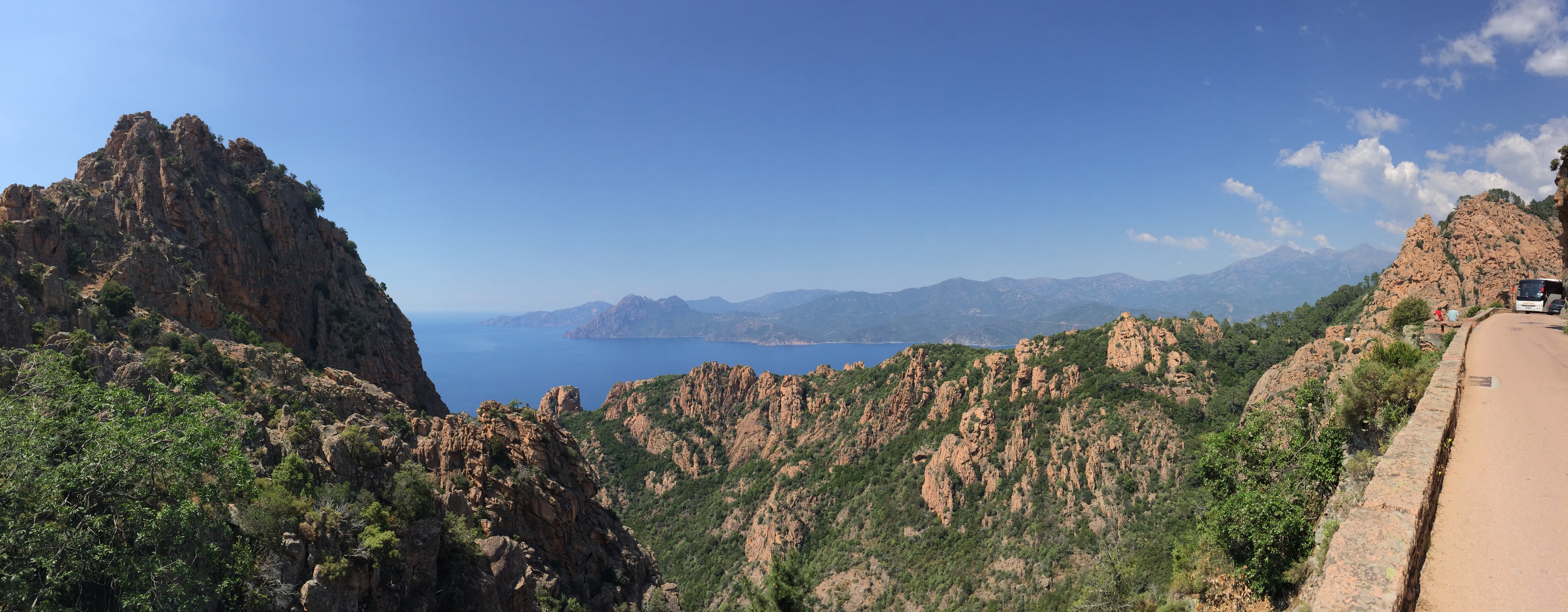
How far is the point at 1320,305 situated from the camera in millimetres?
64438

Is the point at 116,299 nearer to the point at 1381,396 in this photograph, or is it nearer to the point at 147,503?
the point at 147,503

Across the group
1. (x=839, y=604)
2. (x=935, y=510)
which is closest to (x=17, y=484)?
(x=839, y=604)

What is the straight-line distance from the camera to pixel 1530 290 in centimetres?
2842

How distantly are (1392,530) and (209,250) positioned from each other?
54.0 meters

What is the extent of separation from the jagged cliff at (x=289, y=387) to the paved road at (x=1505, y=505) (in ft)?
82.5

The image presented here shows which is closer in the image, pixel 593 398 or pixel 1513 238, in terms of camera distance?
pixel 1513 238

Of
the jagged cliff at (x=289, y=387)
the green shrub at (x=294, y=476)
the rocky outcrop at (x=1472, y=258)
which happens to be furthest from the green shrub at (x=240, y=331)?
the rocky outcrop at (x=1472, y=258)

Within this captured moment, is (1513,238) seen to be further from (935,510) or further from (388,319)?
(388,319)

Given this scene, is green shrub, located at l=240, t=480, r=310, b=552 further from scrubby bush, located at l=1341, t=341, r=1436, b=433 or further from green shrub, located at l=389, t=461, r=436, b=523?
scrubby bush, located at l=1341, t=341, r=1436, b=433

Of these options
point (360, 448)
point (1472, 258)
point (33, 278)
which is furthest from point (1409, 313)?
point (33, 278)

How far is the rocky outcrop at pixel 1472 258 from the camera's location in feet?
135

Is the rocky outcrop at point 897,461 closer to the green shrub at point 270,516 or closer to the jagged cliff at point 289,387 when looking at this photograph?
the jagged cliff at point 289,387

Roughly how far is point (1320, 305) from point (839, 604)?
67286mm

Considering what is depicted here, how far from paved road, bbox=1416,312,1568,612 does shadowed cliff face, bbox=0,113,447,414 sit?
4023 centimetres
